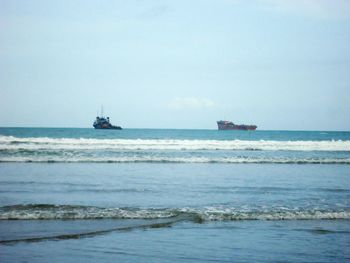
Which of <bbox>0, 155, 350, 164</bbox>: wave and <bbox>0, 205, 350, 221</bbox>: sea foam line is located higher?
<bbox>0, 155, 350, 164</bbox>: wave

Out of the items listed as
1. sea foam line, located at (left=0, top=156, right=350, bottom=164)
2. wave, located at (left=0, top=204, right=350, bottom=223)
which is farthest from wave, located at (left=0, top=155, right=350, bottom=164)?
wave, located at (left=0, top=204, right=350, bottom=223)

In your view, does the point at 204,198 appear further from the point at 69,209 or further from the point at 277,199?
the point at 69,209

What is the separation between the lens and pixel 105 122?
348ft

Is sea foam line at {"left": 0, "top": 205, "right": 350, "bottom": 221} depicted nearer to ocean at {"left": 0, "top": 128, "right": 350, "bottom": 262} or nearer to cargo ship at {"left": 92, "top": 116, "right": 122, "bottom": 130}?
ocean at {"left": 0, "top": 128, "right": 350, "bottom": 262}

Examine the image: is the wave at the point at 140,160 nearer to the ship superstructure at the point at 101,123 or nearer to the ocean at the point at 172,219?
the ocean at the point at 172,219

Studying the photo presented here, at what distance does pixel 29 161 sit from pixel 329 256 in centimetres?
2021

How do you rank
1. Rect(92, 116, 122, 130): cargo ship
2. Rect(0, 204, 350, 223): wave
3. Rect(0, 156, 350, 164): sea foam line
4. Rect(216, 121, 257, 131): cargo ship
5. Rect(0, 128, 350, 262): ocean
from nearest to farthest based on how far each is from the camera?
Rect(0, 128, 350, 262): ocean, Rect(0, 204, 350, 223): wave, Rect(0, 156, 350, 164): sea foam line, Rect(92, 116, 122, 130): cargo ship, Rect(216, 121, 257, 131): cargo ship

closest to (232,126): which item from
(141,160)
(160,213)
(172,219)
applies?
(141,160)

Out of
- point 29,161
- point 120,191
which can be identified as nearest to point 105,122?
point 29,161

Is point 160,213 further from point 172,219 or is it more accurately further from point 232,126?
point 232,126

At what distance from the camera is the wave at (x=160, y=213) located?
920 centimetres

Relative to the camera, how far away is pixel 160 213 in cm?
957

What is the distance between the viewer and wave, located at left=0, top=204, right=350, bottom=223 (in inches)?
362

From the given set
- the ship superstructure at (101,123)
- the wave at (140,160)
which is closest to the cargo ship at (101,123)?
the ship superstructure at (101,123)
